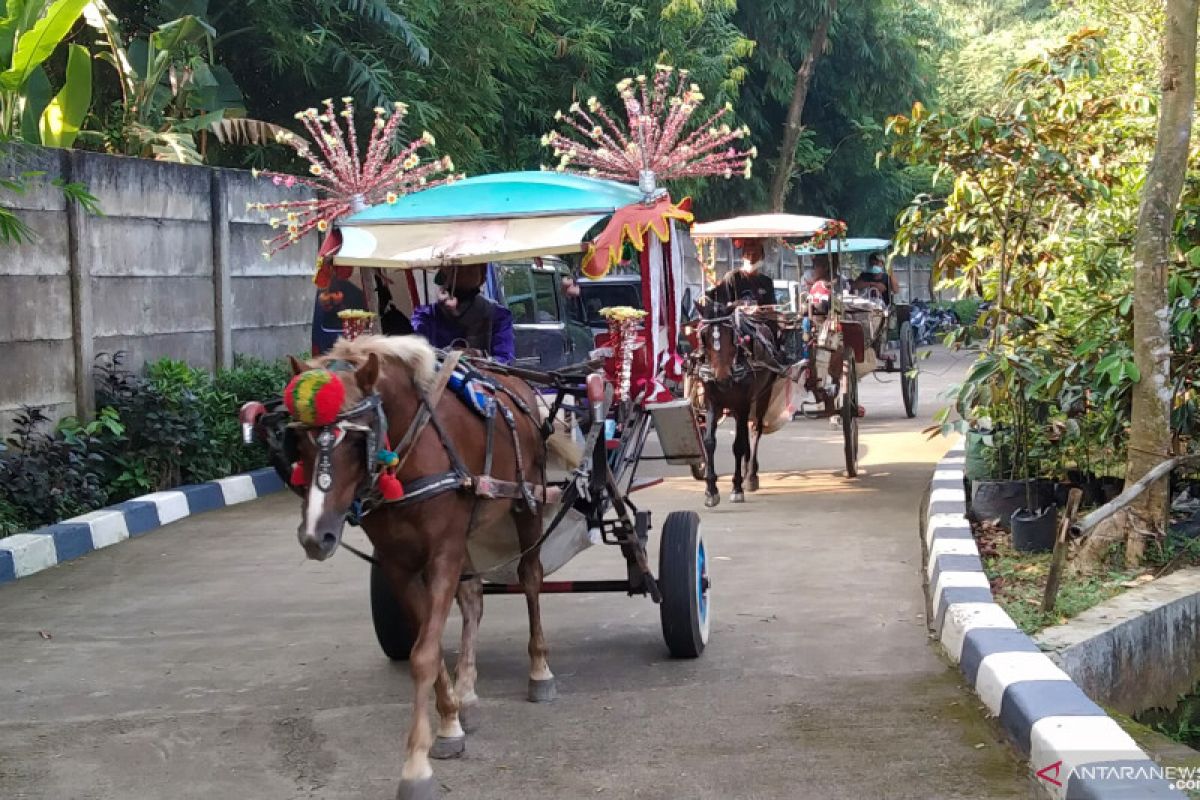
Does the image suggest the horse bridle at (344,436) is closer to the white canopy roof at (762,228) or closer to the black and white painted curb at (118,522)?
the black and white painted curb at (118,522)

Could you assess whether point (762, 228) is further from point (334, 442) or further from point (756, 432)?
point (334, 442)

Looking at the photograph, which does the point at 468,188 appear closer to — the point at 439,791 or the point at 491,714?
the point at 491,714

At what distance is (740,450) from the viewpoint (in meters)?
11.8

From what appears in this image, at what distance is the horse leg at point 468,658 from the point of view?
5820 millimetres

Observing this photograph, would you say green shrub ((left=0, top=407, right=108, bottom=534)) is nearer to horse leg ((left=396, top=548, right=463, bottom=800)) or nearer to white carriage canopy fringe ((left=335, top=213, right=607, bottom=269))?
white carriage canopy fringe ((left=335, top=213, right=607, bottom=269))

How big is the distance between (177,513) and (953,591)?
247 inches

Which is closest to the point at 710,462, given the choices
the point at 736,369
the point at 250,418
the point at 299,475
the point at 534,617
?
the point at 736,369

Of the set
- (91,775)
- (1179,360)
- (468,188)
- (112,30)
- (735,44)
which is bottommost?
(91,775)

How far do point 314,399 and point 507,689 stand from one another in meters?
2.16

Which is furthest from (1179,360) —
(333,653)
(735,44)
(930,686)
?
(735,44)

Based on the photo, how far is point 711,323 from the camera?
38.7 feet

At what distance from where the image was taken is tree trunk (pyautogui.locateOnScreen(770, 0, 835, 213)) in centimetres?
2625

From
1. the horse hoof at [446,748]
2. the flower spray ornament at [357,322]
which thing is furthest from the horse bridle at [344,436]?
the flower spray ornament at [357,322]

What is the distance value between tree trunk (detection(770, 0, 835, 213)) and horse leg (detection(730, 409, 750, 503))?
15.5m
